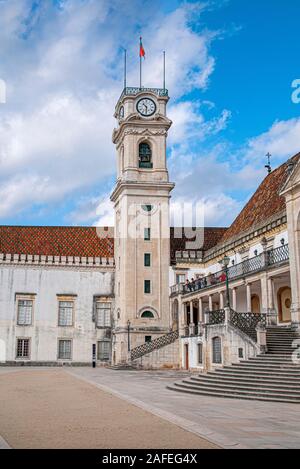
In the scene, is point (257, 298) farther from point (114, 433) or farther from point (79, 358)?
point (114, 433)

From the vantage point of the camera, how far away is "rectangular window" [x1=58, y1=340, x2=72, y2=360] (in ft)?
147

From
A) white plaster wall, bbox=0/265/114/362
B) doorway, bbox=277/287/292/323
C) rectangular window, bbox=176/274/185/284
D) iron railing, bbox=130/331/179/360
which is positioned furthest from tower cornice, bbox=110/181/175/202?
doorway, bbox=277/287/292/323

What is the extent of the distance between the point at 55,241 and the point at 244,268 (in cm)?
2206

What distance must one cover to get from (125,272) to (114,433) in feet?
105

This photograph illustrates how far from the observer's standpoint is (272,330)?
75.3 feet

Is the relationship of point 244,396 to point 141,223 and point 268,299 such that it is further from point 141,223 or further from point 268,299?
point 141,223

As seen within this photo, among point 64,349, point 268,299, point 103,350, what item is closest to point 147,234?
point 103,350

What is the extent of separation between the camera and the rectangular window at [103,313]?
45.5m

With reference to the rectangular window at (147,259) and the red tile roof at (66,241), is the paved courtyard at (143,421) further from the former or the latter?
the red tile roof at (66,241)

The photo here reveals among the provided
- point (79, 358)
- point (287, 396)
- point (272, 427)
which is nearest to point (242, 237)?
point (79, 358)

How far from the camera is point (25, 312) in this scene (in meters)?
44.8

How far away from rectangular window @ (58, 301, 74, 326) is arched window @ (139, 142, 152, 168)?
505 inches

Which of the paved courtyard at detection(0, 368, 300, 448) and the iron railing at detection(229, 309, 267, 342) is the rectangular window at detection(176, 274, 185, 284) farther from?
the paved courtyard at detection(0, 368, 300, 448)

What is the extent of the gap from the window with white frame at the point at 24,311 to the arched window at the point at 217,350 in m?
22.5
